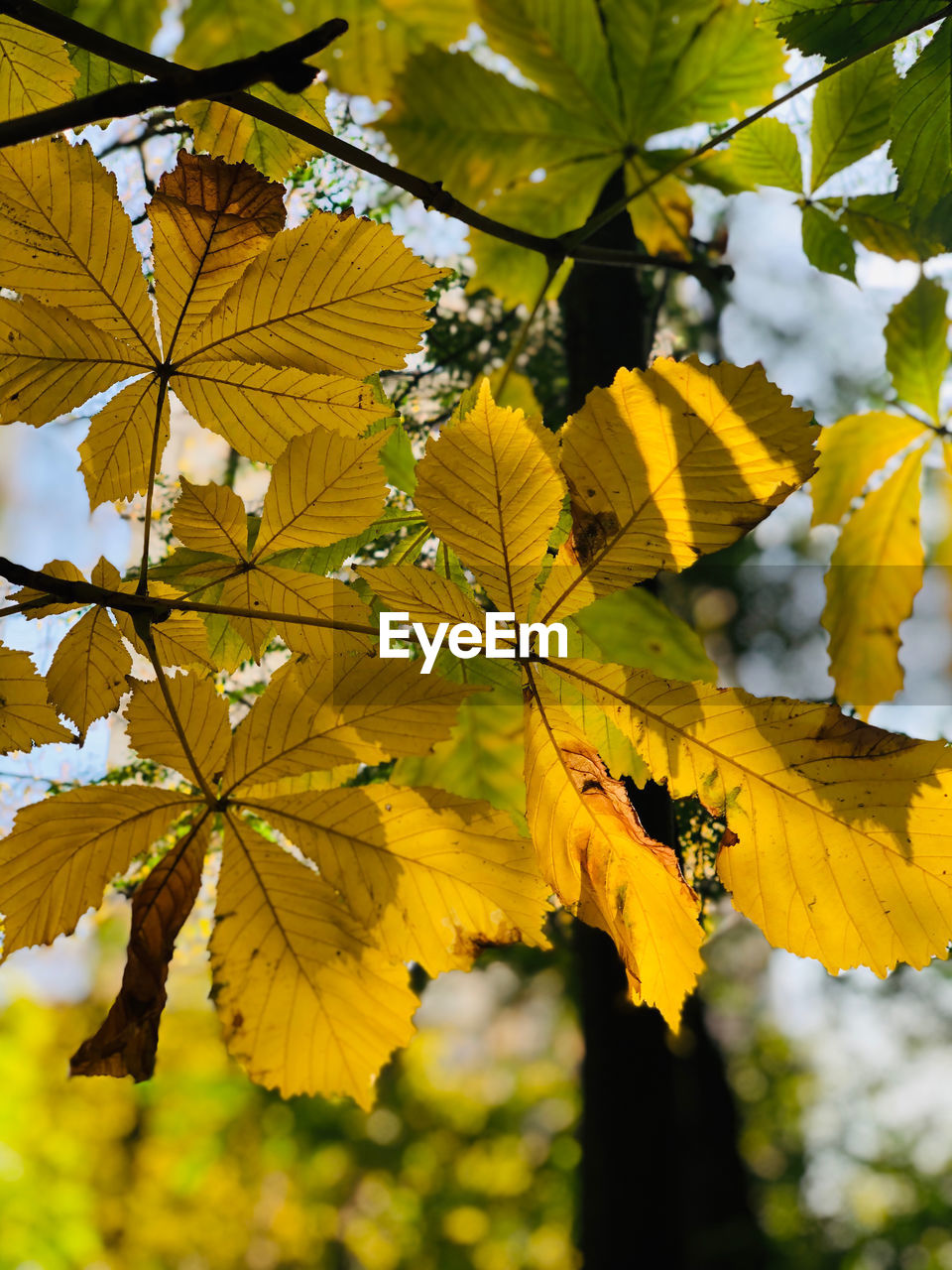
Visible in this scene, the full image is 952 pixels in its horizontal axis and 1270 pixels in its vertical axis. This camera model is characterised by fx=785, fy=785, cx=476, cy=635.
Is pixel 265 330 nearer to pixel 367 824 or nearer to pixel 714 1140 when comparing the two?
pixel 367 824

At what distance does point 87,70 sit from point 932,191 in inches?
24.0

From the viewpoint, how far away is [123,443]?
1.40 feet

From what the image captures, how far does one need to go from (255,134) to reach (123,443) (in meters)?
0.25

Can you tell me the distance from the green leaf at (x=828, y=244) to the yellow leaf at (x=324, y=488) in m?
0.65

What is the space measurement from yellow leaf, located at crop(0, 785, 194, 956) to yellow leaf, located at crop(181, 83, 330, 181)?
40 centimetres

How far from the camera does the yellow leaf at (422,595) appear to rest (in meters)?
0.37

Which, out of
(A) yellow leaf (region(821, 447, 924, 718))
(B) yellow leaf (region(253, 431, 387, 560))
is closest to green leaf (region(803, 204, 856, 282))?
(A) yellow leaf (region(821, 447, 924, 718))

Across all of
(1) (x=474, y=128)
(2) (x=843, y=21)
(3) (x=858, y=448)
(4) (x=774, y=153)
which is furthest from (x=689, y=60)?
(3) (x=858, y=448)

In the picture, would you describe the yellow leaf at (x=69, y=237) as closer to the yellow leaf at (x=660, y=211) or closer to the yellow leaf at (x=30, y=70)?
the yellow leaf at (x=30, y=70)

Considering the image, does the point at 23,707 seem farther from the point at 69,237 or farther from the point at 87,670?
the point at 69,237

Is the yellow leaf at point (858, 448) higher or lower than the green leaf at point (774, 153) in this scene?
lower

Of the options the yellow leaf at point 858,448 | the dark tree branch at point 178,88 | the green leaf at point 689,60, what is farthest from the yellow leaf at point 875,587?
the dark tree branch at point 178,88

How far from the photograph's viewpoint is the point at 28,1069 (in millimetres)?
3566

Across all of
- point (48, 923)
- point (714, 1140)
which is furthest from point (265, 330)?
point (714, 1140)
